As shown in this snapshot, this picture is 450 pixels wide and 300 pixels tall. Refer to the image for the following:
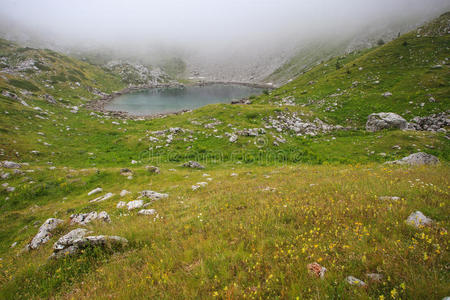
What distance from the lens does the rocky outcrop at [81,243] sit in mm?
6320

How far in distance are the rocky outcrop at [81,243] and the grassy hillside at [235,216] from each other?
21 centimetres

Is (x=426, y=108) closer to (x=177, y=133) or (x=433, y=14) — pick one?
(x=177, y=133)

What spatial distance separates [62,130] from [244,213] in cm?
4012

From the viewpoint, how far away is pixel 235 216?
24.7 ft

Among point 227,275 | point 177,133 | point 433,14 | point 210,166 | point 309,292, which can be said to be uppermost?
point 433,14

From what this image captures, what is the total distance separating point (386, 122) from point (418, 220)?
1177 inches

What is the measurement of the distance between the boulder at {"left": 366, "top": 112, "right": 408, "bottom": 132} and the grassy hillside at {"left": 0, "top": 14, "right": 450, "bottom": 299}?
170 cm

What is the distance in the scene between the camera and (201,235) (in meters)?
6.42

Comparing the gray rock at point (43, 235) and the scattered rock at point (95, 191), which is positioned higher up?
the gray rock at point (43, 235)

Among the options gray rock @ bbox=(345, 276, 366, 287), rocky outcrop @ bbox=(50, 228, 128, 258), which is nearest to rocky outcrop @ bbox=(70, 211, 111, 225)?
rocky outcrop @ bbox=(50, 228, 128, 258)

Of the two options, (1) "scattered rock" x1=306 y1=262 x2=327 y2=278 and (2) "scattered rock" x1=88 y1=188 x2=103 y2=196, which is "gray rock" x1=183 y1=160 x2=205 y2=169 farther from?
(1) "scattered rock" x1=306 y1=262 x2=327 y2=278

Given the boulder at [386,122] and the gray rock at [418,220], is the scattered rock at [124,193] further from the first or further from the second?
the boulder at [386,122]

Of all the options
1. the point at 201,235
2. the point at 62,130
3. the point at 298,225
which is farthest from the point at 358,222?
the point at 62,130

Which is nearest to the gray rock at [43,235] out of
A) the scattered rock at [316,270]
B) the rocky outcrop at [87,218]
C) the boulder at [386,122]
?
the rocky outcrop at [87,218]
